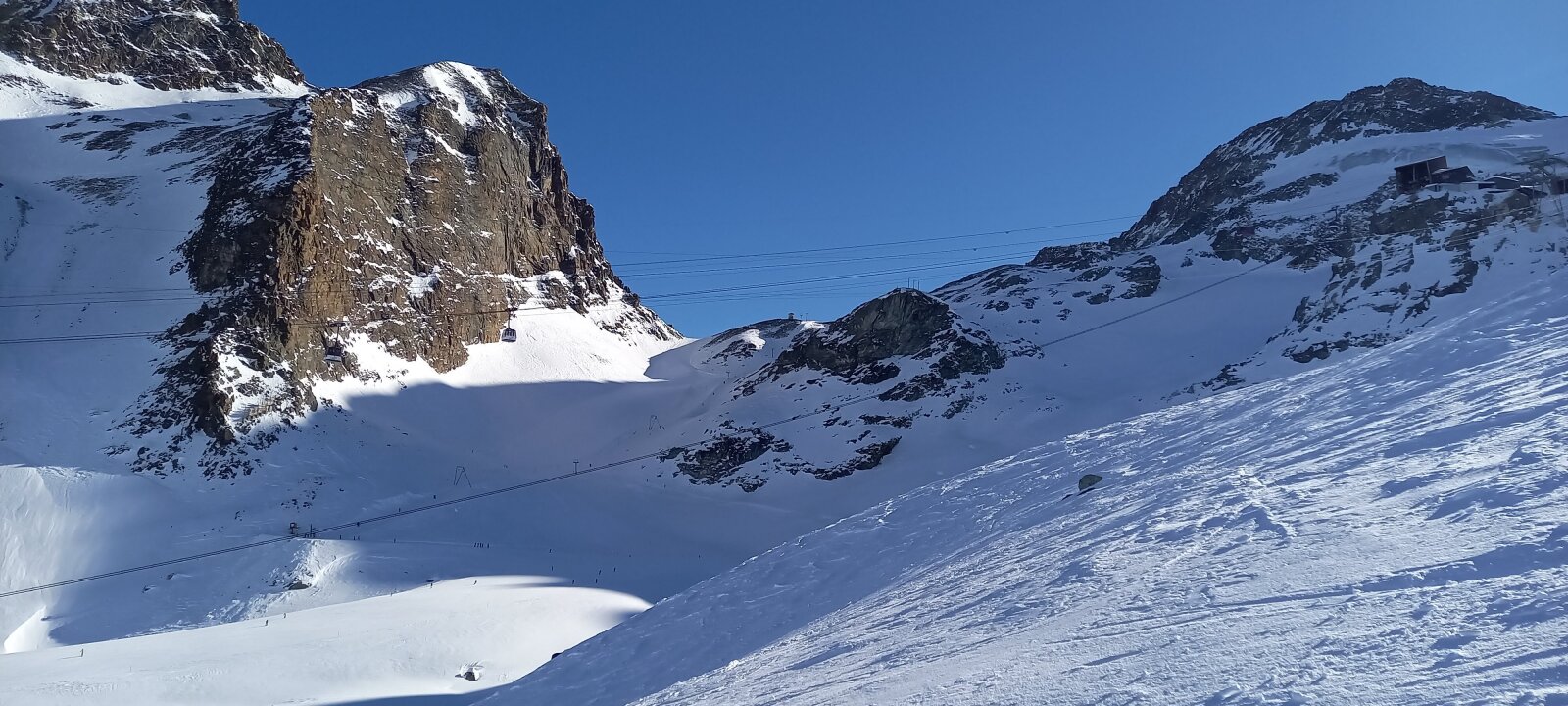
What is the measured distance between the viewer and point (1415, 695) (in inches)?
144

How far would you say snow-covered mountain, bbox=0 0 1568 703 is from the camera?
29.8 metres

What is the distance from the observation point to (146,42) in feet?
224

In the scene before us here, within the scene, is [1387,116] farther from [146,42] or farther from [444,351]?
[146,42]

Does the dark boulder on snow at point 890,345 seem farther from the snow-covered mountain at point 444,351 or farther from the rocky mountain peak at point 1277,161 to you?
the rocky mountain peak at point 1277,161

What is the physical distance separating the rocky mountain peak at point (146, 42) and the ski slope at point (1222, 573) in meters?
75.0

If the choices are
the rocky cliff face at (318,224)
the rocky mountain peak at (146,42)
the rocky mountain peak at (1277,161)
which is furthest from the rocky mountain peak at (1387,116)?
the rocky mountain peak at (146,42)

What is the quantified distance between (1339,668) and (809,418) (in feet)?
140

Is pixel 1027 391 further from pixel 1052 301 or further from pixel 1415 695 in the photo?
pixel 1415 695

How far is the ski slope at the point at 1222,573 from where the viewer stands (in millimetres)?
4293

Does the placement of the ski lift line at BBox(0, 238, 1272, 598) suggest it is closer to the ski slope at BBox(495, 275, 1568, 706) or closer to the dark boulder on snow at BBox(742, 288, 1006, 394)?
the dark boulder on snow at BBox(742, 288, 1006, 394)

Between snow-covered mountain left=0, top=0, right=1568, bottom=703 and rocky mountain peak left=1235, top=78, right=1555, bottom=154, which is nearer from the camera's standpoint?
snow-covered mountain left=0, top=0, right=1568, bottom=703

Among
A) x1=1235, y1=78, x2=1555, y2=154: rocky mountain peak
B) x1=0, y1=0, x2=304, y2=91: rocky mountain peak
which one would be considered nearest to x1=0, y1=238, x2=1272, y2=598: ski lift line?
x1=1235, y1=78, x2=1555, y2=154: rocky mountain peak

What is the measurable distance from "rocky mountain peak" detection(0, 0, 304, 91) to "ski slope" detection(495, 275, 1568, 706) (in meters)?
75.0

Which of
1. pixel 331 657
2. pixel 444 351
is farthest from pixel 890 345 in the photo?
pixel 331 657
